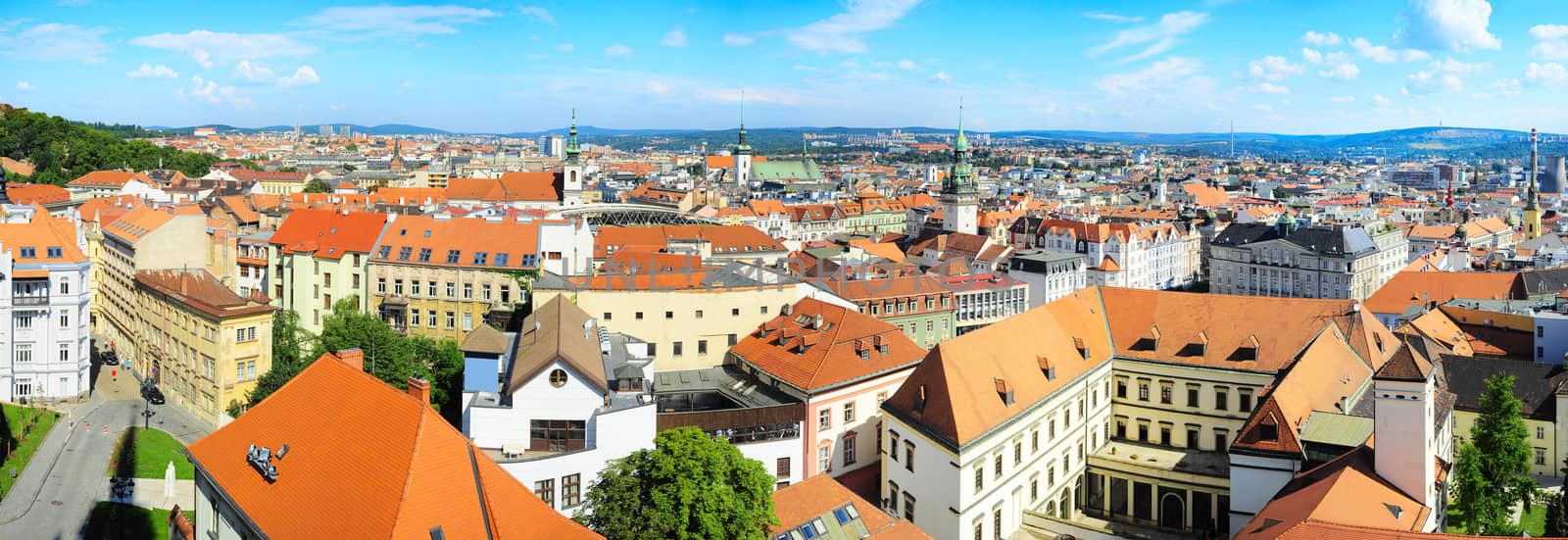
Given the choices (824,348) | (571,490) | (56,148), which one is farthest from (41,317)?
(56,148)

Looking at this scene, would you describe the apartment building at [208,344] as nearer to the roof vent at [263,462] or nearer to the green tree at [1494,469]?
the roof vent at [263,462]

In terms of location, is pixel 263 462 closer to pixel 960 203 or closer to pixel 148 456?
pixel 148 456

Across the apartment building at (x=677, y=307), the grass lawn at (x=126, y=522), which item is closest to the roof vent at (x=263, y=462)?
the grass lawn at (x=126, y=522)

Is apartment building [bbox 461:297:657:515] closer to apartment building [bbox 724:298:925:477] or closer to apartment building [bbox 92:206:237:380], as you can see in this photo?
apartment building [bbox 724:298:925:477]

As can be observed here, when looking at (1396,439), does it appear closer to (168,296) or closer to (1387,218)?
(168,296)

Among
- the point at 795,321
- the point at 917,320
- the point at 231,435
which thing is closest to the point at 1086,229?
the point at 917,320

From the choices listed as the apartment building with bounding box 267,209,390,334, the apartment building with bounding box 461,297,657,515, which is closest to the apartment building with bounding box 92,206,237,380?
the apartment building with bounding box 267,209,390,334
